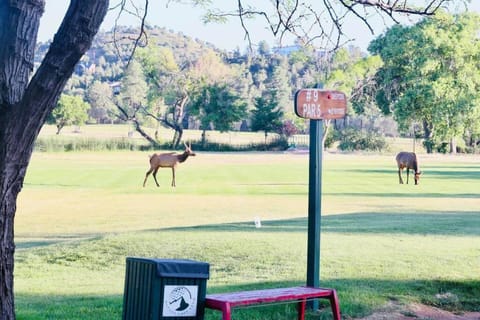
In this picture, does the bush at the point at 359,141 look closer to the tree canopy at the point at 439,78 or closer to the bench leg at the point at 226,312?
the tree canopy at the point at 439,78

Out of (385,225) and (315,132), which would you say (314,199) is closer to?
(315,132)

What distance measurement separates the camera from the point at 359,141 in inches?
2960

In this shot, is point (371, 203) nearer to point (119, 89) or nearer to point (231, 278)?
point (231, 278)

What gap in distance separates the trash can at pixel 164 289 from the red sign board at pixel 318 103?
7.74ft

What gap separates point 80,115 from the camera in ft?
270

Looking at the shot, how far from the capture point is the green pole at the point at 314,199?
27.4ft

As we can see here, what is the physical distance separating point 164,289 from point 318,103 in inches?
111

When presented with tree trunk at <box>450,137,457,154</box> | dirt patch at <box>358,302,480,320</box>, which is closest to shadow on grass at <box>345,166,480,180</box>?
tree trunk at <box>450,137,457,154</box>

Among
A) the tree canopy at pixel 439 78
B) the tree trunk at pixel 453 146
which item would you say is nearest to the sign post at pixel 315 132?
the tree canopy at pixel 439 78

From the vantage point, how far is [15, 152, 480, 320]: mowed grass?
10188mm

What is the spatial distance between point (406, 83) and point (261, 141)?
1356cm

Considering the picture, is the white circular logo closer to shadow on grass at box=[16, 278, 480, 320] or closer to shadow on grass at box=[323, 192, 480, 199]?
shadow on grass at box=[16, 278, 480, 320]

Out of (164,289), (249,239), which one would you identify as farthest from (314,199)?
(249,239)

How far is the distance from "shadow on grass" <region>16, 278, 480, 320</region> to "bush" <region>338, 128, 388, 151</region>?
6450 cm
